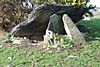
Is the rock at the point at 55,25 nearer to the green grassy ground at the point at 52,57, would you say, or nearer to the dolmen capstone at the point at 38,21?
the dolmen capstone at the point at 38,21

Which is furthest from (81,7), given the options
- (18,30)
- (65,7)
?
(18,30)

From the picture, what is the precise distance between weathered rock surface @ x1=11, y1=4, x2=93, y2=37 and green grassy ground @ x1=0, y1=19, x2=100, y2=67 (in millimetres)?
1623

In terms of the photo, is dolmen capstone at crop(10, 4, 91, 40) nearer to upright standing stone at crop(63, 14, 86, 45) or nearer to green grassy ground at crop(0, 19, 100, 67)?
upright standing stone at crop(63, 14, 86, 45)

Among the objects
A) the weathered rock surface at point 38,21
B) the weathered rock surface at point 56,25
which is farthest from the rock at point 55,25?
the weathered rock surface at point 38,21

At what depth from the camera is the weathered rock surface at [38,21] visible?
957 centimetres

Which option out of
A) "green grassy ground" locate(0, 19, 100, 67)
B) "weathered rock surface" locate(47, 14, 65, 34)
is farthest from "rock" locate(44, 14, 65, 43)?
"green grassy ground" locate(0, 19, 100, 67)

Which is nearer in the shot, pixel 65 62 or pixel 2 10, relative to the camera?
pixel 65 62

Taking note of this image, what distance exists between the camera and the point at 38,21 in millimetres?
9836

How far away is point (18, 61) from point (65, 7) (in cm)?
380

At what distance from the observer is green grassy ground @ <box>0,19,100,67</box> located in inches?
263

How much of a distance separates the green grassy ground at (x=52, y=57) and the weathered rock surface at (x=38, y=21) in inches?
63.9

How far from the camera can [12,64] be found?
6.93 meters

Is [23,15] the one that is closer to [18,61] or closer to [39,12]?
[39,12]

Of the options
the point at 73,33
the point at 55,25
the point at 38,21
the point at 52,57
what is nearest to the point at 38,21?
the point at 38,21
